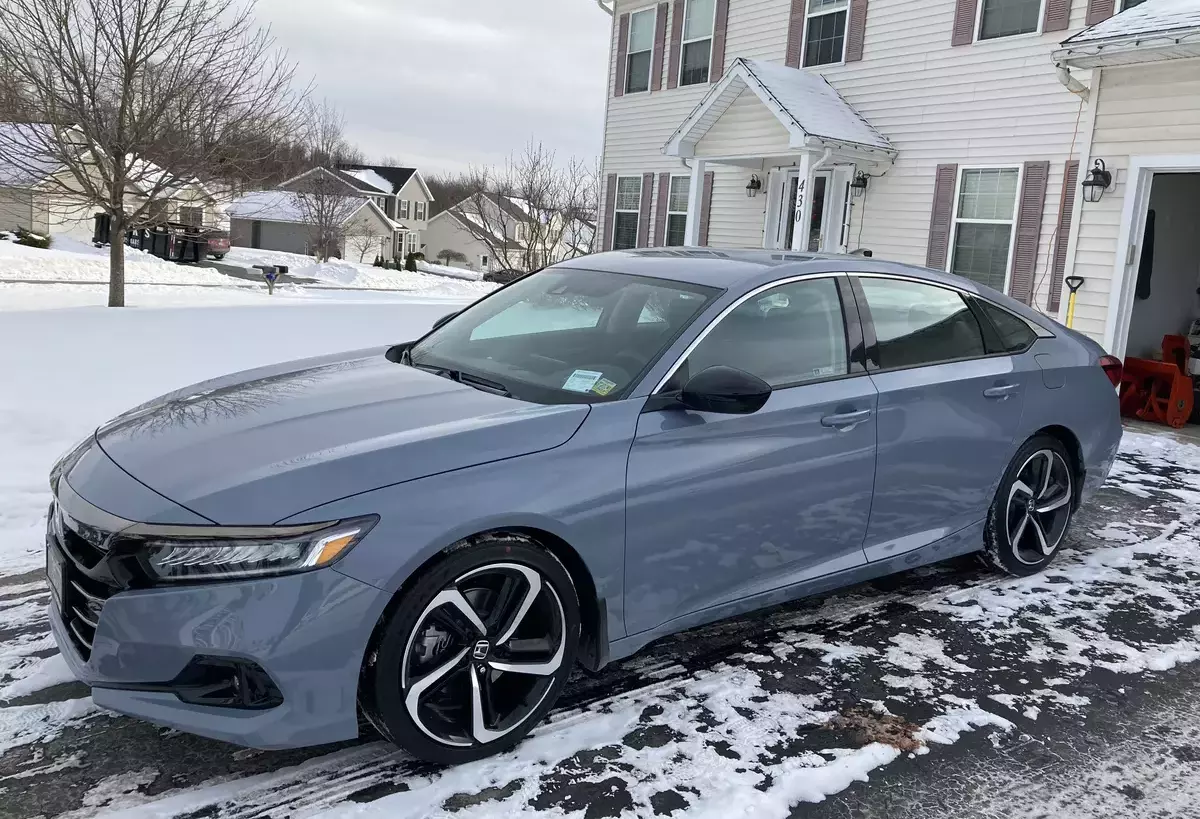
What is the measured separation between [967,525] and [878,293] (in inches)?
47.7

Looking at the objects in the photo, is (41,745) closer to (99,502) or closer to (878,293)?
(99,502)

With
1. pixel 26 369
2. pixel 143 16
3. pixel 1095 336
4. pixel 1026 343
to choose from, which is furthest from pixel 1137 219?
pixel 143 16

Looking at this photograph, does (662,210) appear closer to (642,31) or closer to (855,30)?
(642,31)

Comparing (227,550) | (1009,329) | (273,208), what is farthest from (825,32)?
(273,208)

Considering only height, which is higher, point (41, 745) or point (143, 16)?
point (143, 16)

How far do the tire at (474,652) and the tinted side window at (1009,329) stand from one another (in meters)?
2.79

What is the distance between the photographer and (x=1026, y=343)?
4.80 m

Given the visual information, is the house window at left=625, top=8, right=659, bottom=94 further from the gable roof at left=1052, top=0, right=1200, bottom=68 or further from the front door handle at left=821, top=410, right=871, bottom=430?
the front door handle at left=821, top=410, right=871, bottom=430

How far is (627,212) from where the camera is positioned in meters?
18.2

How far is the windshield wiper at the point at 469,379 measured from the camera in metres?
3.43

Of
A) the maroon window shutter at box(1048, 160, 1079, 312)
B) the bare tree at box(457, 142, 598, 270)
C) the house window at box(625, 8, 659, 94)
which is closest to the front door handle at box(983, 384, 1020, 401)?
the maroon window shutter at box(1048, 160, 1079, 312)

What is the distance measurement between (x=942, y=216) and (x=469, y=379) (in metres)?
10.6

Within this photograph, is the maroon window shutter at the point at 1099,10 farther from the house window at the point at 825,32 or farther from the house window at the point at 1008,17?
the house window at the point at 825,32

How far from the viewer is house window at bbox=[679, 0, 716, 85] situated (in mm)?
16125
